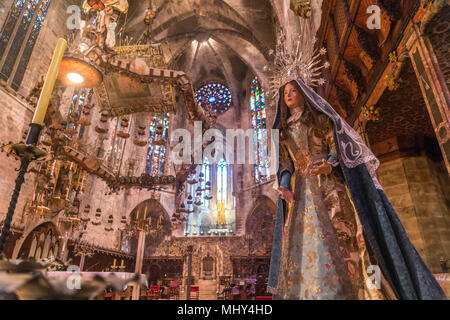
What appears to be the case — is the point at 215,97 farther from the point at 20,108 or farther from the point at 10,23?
the point at 20,108

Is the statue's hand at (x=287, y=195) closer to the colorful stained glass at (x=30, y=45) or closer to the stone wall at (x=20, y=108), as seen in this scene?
the stone wall at (x=20, y=108)

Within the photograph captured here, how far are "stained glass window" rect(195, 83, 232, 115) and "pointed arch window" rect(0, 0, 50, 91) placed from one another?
13.2m

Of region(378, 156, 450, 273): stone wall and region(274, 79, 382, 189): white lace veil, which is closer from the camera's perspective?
region(274, 79, 382, 189): white lace veil

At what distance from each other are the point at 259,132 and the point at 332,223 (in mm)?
16368

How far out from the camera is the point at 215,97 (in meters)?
22.7

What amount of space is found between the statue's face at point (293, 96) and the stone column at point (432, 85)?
1273 mm

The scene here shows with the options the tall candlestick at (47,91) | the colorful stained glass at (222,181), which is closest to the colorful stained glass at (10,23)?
the tall candlestick at (47,91)

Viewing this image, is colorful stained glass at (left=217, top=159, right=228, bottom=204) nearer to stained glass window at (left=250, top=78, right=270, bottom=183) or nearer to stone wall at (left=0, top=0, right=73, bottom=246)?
stained glass window at (left=250, top=78, right=270, bottom=183)

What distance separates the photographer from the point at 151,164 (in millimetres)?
18812

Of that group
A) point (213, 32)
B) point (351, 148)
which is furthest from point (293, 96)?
point (213, 32)

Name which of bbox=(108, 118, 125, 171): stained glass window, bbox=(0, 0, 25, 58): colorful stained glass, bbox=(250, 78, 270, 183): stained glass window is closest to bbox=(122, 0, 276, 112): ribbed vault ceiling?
bbox=(250, 78, 270, 183): stained glass window

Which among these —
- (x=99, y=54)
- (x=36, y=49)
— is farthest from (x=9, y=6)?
(x=99, y=54)

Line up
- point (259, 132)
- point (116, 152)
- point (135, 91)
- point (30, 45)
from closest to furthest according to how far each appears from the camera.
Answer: point (135, 91), point (30, 45), point (116, 152), point (259, 132)

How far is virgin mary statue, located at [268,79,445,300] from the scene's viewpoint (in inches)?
72.6
